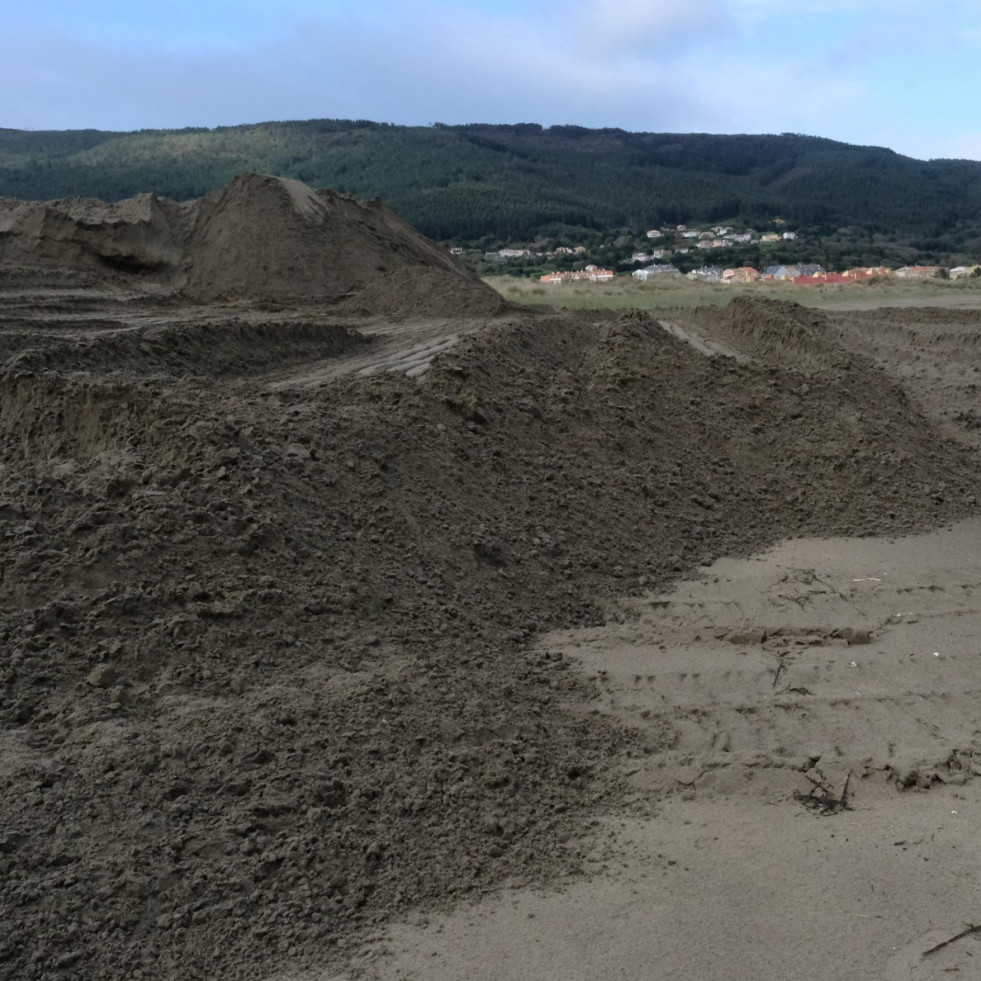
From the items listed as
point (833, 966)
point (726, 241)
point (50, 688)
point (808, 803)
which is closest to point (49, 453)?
point (50, 688)

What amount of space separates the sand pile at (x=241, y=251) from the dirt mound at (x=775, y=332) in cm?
339

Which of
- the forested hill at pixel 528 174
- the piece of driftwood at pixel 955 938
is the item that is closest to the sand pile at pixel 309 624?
the piece of driftwood at pixel 955 938

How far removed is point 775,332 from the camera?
1371 centimetres

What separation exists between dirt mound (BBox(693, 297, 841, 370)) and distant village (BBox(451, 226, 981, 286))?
12993 mm

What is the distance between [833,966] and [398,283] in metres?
14.6

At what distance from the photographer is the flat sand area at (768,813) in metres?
3.11

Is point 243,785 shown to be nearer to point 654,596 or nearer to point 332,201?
point 654,596

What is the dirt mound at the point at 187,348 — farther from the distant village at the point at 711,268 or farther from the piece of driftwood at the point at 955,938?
the distant village at the point at 711,268

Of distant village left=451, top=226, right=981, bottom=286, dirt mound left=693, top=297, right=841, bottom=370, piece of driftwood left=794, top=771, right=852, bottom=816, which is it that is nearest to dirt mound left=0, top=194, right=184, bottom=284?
dirt mound left=693, top=297, right=841, bottom=370

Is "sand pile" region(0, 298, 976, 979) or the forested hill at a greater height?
the forested hill

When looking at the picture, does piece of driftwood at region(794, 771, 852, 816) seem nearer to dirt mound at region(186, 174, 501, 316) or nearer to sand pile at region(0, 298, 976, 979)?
sand pile at region(0, 298, 976, 979)

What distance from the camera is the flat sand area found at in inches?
122

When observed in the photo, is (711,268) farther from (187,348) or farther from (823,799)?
(823,799)

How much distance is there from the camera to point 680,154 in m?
93.2
